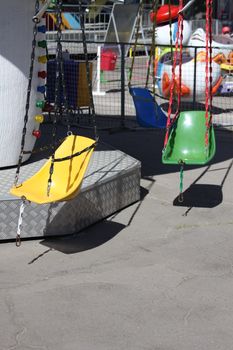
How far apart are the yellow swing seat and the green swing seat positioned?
99 centimetres

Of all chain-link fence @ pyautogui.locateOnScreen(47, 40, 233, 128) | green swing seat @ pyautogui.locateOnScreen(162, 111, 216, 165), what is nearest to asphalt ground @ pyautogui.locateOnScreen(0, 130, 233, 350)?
green swing seat @ pyautogui.locateOnScreen(162, 111, 216, 165)

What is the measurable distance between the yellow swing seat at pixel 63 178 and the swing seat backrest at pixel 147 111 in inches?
106

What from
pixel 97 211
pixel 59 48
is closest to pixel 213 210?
pixel 97 211

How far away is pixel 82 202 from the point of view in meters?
5.57

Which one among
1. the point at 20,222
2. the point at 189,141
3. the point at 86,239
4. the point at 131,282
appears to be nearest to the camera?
the point at 131,282

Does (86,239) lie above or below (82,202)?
below

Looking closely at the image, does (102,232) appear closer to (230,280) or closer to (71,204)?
(71,204)

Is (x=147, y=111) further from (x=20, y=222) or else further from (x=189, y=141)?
(x=20, y=222)

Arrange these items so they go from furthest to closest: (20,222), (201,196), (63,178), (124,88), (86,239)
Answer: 1. (124,88)
2. (201,196)
3. (86,239)
4. (63,178)
5. (20,222)

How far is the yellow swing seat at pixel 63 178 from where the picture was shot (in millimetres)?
4839

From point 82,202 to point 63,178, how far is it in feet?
1.46

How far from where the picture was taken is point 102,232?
18.5ft

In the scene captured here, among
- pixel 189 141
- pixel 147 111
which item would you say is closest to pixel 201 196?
pixel 189 141

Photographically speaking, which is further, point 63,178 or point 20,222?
point 63,178
